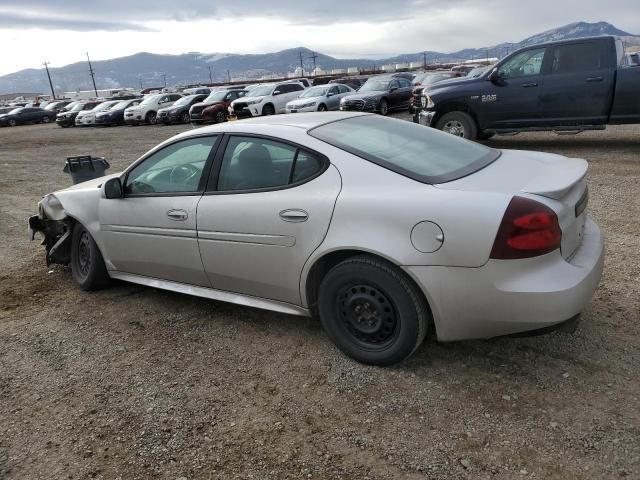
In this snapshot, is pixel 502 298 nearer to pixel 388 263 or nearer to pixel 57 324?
pixel 388 263

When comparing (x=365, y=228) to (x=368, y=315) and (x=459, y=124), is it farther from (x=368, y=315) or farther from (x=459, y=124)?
(x=459, y=124)

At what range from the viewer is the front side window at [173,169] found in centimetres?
373

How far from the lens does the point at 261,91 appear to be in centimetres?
2373

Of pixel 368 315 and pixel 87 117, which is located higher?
pixel 368 315

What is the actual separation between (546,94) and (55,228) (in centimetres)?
834

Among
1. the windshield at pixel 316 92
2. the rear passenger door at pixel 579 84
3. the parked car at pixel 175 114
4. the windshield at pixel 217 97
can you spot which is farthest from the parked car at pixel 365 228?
the parked car at pixel 175 114

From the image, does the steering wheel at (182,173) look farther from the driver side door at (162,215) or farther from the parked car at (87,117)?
the parked car at (87,117)

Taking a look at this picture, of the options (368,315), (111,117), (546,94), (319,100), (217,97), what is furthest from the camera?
(111,117)

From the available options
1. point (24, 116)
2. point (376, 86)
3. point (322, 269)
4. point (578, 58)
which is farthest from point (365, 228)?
point (24, 116)

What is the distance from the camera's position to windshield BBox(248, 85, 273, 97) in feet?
76.8

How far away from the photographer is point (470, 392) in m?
2.82

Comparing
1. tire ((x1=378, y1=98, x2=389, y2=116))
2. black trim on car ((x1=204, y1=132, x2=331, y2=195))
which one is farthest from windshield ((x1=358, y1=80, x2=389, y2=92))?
black trim on car ((x1=204, y1=132, x2=331, y2=195))

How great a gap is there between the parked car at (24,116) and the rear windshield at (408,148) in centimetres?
3866

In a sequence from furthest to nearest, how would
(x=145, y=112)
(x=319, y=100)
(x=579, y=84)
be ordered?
(x=145, y=112) < (x=319, y=100) < (x=579, y=84)
